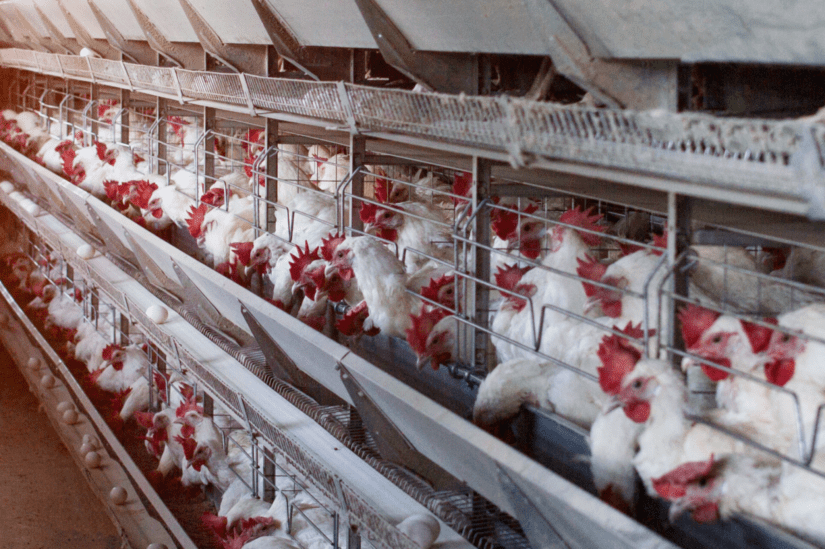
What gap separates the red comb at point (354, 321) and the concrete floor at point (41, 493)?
7.44 ft

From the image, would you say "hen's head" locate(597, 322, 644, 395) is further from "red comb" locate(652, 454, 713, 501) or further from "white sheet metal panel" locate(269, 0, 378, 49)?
"white sheet metal panel" locate(269, 0, 378, 49)

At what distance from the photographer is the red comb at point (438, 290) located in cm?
195

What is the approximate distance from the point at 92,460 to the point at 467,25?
324 centimetres

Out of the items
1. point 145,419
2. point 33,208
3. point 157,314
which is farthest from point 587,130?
point 33,208

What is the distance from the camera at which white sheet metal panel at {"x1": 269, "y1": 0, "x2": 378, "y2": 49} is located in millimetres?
1831

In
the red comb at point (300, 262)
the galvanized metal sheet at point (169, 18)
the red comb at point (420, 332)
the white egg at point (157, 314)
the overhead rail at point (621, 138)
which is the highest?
the galvanized metal sheet at point (169, 18)

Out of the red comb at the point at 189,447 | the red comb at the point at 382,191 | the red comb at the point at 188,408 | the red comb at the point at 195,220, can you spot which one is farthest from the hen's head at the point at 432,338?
the red comb at the point at 188,408

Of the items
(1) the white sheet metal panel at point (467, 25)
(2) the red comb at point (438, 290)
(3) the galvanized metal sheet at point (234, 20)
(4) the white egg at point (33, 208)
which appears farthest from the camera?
(4) the white egg at point (33, 208)

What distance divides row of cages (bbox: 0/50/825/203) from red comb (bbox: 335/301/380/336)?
44 centimetres

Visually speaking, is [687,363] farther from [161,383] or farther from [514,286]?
[161,383]

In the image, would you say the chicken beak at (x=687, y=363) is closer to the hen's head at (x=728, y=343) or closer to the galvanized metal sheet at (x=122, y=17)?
the hen's head at (x=728, y=343)

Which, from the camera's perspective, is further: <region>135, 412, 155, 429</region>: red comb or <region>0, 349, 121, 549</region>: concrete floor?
<region>135, 412, 155, 429</region>: red comb

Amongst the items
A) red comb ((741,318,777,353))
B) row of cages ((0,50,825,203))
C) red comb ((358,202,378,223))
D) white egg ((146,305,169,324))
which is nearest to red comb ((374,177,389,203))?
red comb ((358,202,378,223))

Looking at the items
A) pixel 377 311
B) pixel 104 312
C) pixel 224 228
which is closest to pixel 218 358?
pixel 224 228
